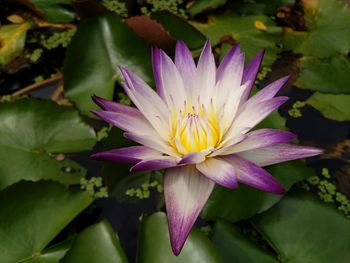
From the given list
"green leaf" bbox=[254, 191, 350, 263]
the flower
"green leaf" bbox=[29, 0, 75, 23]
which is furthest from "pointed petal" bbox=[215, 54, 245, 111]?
"green leaf" bbox=[29, 0, 75, 23]

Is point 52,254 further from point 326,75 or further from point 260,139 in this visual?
point 326,75

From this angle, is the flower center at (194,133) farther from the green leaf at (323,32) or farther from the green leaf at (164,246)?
the green leaf at (323,32)

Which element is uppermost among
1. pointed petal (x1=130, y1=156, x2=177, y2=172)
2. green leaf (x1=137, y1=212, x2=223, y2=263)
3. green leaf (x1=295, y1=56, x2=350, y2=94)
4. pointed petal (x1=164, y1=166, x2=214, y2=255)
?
pointed petal (x1=130, y1=156, x2=177, y2=172)

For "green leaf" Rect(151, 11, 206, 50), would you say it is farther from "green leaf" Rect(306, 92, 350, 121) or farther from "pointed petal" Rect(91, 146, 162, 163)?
"pointed petal" Rect(91, 146, 162, 163)

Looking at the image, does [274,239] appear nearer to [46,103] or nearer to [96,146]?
[96,146]

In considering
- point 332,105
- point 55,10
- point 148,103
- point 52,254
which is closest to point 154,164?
point 148,103

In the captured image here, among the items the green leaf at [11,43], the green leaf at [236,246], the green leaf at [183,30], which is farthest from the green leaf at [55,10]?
the green leaf at [236,246]

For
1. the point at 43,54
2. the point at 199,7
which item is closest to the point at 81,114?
the point at 43,54
